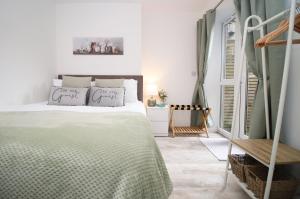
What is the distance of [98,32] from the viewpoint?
→ 3852 millimetres

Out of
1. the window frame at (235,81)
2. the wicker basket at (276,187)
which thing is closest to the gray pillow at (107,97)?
the window frame at (235,81)

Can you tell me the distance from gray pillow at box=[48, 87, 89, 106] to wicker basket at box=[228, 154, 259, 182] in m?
2.07

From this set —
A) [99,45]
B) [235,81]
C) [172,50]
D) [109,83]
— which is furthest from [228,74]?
[99,45]

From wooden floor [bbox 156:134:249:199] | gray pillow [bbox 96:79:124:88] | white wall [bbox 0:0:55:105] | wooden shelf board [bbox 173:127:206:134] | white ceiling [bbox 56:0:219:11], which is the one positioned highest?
white ceiling [bbox 56:0:219:11]

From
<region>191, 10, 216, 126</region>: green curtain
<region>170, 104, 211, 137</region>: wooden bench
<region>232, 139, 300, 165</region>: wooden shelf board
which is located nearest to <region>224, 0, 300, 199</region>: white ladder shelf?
<region>232, 139, 300, 165</region>: wooden shelf board

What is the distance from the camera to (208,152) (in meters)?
2.97

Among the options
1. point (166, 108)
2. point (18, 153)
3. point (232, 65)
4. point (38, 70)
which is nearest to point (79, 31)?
point (38, 70)

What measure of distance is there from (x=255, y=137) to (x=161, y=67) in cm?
252

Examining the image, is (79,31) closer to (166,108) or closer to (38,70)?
(38,70)

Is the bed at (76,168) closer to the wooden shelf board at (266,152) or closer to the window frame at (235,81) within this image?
the wooden shelf board at (266,152)

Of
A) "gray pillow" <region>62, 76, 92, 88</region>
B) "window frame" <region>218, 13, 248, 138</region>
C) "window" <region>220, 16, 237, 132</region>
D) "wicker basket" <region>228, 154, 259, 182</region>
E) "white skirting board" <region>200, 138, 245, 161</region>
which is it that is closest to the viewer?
"wicker basket" <region>228, 154, 259, 182</region>

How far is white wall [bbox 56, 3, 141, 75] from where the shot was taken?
3828 millimetres

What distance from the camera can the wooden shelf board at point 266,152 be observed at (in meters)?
1.43

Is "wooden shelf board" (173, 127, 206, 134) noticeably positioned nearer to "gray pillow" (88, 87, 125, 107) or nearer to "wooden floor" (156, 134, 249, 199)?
"wooden floor" (156, 134, 249, 199)
